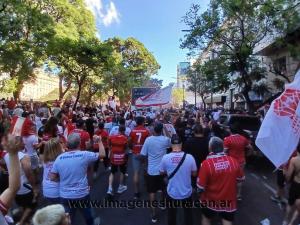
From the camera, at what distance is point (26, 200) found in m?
6.82

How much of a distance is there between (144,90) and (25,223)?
61.2ft

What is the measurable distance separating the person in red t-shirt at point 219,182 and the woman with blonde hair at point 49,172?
2.24 meters

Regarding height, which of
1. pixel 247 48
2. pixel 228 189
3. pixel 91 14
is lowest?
pixel 228 189

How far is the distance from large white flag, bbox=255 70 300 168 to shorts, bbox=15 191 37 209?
390cm

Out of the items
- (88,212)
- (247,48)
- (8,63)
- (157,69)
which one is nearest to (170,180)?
(88,212)

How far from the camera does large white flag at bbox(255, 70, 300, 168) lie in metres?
4.81

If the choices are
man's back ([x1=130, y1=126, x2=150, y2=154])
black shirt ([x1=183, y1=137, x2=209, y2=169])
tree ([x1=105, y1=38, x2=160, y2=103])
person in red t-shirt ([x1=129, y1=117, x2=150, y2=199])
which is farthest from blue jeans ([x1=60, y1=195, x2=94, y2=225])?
tree ([x1=105, y1=38, x2=160, y2=103])

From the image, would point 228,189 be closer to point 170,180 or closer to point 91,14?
point 170,180

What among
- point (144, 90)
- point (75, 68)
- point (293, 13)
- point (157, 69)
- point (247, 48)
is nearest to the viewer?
point (293, 13)

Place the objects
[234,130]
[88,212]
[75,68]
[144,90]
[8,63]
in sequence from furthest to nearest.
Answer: [75,68], [8,63], [144,90], [234,130], [88,212]

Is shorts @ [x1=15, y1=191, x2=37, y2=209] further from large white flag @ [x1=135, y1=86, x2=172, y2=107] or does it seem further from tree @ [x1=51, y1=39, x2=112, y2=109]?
tree @ [x1=51, y1=39, x2=112, y2=109]

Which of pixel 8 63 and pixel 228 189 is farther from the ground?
pixel 8 63

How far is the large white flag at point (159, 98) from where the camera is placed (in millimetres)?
17391

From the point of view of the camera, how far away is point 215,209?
6066 millimetres
